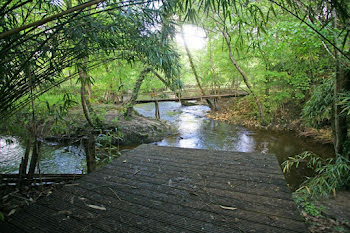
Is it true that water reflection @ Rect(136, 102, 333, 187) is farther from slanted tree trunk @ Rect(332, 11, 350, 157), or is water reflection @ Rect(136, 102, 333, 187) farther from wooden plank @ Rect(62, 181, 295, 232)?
wooden plank @ Rect(62, 181, 295, 232)

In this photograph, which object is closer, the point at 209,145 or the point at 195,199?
the point at 195,199

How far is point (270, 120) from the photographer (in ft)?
25.5

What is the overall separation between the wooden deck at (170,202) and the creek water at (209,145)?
1.88m

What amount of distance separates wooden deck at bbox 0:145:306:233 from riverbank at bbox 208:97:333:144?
16.0 feet

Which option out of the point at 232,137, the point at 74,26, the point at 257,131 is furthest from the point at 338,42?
the point at 257,131

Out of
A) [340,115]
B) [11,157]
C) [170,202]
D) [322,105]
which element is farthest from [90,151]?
[322,105]

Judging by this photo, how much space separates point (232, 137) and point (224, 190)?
5.23 m

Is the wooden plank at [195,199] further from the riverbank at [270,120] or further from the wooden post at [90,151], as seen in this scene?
the riverbank at [270,120]

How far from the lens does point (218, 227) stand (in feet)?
4.11

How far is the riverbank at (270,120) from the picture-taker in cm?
594

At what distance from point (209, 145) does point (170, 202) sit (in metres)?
4.66

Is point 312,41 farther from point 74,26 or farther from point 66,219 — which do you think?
point 66,219

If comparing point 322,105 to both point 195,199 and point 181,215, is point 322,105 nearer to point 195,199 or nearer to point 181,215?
point 195,199

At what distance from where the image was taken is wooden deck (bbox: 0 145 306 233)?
4.15 feet
